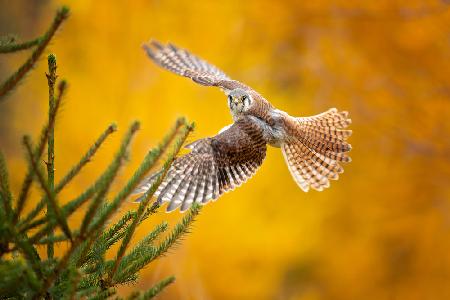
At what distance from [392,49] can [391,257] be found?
3.50 metres

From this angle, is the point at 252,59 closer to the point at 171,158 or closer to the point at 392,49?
the point at 392,49

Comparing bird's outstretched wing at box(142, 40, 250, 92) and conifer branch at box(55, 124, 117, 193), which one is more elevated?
bird's outstretched wing at box(142, 40, 250, 92)

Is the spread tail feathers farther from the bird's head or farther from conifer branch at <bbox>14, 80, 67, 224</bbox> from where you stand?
conifer branch at <bbox>14, 80, 67, 224</bbox>

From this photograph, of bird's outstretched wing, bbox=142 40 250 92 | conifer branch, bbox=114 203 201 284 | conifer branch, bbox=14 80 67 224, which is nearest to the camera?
conifer branch, bbox=14 80 67 224

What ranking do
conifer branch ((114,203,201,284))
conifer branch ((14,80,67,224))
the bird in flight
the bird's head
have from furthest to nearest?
the bird in flight, the bird's head, conifer branch ((114,203,201,284)), conifer branch ((14,80,67,224))

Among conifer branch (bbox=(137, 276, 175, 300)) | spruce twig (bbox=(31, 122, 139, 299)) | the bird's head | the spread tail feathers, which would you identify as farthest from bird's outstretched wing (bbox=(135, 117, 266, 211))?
spruce twig (bbox=(31, 122, 139, 299))

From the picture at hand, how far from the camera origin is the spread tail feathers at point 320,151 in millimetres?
4422

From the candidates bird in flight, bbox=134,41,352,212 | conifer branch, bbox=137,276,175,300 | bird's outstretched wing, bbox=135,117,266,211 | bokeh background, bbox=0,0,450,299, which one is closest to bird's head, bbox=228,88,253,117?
bird in flight, bbox=134,41,352,212

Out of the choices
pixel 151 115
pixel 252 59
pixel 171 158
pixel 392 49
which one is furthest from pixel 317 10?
pixel 171 158

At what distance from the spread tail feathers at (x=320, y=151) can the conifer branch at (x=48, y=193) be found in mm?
2707

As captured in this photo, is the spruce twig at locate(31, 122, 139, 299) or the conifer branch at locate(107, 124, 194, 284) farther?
the conifer branch at locate(107, 124, 194, 284)

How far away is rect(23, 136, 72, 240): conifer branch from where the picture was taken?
5.53 feet

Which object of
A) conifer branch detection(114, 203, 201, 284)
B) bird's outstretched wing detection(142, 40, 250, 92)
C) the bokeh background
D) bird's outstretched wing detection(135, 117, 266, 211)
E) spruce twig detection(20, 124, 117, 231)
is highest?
the bokeh background

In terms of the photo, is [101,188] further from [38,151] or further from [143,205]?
[143,205]
